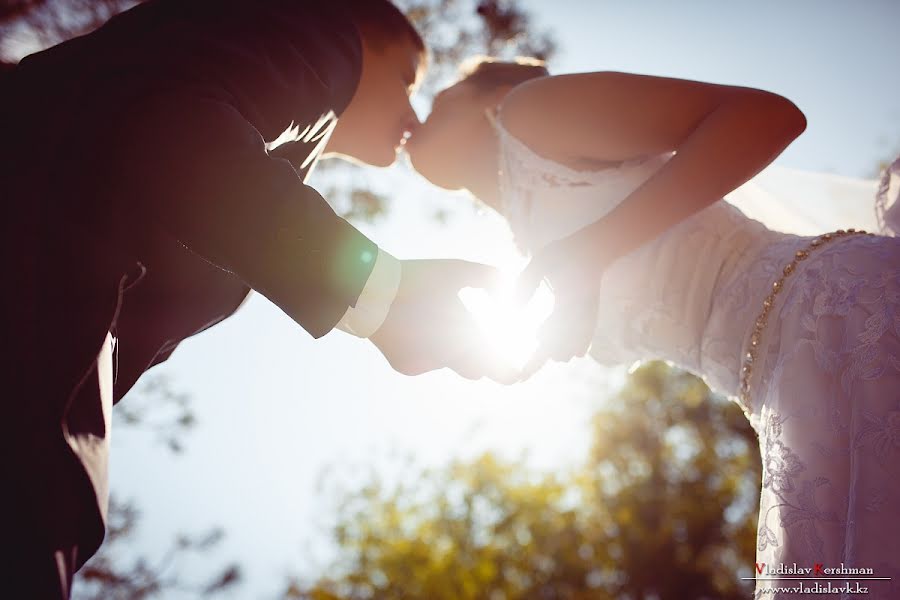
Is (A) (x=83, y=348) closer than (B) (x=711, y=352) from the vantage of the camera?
Yes

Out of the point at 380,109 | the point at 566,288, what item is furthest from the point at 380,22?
the point at 566,288

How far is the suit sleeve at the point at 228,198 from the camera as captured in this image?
1170 mm

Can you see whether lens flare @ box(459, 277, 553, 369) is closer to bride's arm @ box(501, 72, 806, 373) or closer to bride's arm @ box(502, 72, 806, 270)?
bride's arm @ box(501, 72, 806, 373)

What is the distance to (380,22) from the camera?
2.26m

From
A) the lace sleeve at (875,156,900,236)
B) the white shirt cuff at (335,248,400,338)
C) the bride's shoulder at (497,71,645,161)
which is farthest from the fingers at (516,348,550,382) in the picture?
the lace sleeve at (875,156,900,236)

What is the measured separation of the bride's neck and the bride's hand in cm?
86

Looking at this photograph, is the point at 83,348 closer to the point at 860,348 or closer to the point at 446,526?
the point at 860,348

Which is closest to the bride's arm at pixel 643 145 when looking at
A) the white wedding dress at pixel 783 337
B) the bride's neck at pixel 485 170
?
the white wedding dress at pixel 783 337

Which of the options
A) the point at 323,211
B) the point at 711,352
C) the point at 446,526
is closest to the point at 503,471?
the point at 446,526

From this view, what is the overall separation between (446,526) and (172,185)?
14488mm

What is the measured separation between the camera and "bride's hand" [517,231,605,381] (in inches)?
80.4

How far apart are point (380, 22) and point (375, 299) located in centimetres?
136

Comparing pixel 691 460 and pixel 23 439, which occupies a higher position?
pixel 23 439

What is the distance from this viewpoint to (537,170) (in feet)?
8.01
